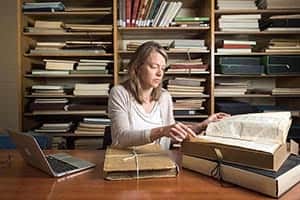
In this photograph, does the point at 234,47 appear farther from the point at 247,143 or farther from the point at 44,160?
the point at 44,160

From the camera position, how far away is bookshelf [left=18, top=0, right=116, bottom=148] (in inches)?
121

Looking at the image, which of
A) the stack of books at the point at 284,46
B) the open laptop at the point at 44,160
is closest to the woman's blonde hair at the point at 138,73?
the open laptop at the point at 44,160

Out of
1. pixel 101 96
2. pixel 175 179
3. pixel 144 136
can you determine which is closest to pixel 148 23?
pixel 101 96

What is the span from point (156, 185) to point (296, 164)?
452 millimetres

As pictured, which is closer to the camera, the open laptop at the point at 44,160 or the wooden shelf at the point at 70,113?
the open laptop at the point at 44,160

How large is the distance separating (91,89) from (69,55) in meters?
0.33

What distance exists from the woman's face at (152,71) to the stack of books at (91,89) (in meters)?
1.08

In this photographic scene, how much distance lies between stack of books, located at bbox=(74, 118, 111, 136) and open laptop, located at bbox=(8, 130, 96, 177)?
148cm

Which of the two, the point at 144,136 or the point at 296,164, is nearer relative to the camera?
the point at 296,164

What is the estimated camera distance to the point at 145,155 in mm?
1430

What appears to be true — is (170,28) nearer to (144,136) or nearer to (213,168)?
(144,136)

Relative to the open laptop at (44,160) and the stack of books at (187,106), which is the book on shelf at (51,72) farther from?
the open laptop at (44,160)

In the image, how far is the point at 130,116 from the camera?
6.57 ft

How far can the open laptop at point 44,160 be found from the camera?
52.2 inches
